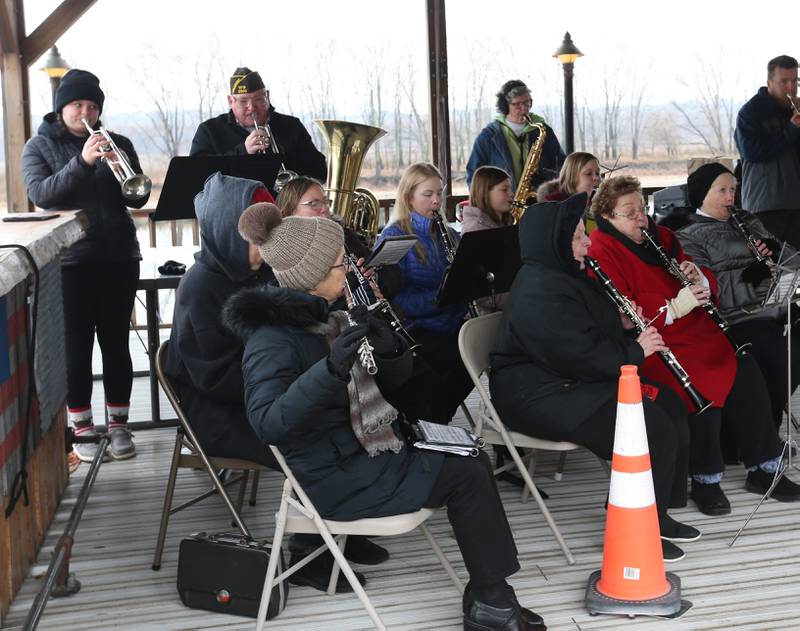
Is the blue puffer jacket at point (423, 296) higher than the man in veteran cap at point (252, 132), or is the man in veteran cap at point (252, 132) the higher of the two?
the man in veteran cap at point (252, 132)

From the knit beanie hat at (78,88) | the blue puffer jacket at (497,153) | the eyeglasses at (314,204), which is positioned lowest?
the eyeglasses at (314,204)

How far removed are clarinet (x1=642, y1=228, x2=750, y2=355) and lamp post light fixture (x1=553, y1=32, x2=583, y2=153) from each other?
168 inches

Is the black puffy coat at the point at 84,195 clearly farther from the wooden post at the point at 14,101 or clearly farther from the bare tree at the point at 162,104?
the bare tree at the point at 162,104

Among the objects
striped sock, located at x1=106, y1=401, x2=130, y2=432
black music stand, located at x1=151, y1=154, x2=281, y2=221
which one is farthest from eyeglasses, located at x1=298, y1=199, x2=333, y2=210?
striped sock, located at x1=106, y1=401, x2=130, y2=432

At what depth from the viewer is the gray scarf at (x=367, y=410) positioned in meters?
2.56

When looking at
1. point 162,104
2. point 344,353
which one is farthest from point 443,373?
point 162,104

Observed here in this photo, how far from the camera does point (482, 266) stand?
3.78 meters

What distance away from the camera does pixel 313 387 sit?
2.36 meters

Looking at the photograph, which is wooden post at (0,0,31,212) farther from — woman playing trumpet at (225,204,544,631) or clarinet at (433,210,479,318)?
woman playing trumpet at (225,204,544,631)

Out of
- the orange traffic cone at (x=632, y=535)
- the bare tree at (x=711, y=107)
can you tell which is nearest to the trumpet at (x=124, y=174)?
the orange traffic cone at (x=632, y=535)

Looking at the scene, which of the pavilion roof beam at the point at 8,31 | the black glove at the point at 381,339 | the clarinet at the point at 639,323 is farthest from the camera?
the pavilion roof beam at the point at 8,31

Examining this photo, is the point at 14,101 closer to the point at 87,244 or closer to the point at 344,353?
the point at 87,244

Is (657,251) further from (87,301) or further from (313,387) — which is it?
(87,301)

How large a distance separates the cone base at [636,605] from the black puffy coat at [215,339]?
979 millimetres
